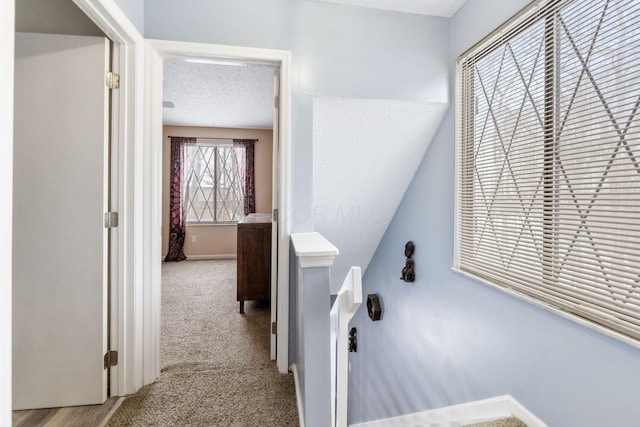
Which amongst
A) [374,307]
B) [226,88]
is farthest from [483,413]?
[226,88]

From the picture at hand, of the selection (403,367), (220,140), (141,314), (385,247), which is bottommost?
(403,367)

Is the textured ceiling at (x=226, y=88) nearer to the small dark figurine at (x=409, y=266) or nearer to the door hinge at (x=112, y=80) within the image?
the door hinge at (x=112, y=80)

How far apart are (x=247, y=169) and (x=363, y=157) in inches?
148

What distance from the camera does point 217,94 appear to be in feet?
12.0

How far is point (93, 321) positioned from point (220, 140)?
446cm

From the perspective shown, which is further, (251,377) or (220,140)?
(220,140)

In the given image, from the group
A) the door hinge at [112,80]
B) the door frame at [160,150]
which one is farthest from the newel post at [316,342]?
the door hinge at [112,80]

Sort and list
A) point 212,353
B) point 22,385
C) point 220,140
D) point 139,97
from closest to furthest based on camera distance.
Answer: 1. point 22,385
2. point 139,97
3. point 212,353
4. point 220,140

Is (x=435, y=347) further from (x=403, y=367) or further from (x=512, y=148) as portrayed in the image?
(x=512, y=148)

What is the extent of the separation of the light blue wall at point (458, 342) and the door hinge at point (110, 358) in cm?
198

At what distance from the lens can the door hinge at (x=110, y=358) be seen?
1.56 metres

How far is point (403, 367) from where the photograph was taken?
252cm

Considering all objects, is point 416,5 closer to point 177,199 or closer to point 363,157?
point 363,157

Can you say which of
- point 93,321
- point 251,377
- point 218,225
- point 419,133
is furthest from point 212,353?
point 218,225
